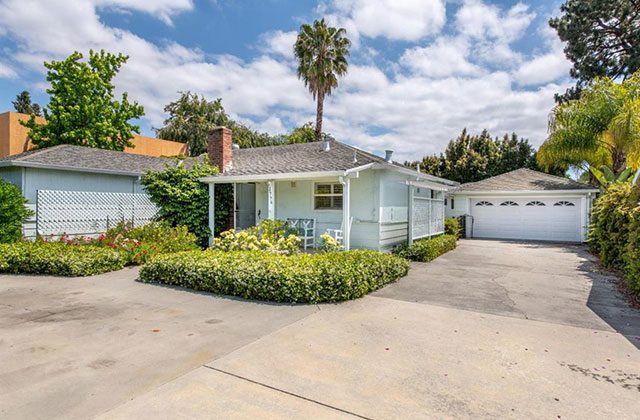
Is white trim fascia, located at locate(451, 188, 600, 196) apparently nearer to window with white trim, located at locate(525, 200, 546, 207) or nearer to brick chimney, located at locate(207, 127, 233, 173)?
window with white trim, located at locate(525, 200, 546, 207)

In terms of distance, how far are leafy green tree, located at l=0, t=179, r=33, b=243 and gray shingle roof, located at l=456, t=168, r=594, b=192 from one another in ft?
64.7

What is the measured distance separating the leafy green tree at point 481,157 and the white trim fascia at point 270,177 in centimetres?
1883

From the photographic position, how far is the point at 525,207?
19453mm

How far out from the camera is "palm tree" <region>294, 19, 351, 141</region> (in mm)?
25469

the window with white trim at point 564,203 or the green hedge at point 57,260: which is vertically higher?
the window with white trim at point 564,203

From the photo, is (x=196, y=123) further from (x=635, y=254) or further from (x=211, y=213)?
(x=635, y=254)

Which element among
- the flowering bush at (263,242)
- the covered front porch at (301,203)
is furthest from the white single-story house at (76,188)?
the flowering bush at (263,242)

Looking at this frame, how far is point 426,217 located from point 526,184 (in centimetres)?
922

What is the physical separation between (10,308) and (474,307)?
819 centimetres

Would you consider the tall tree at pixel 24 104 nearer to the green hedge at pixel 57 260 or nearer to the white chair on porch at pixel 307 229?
the green hedge at pixel 57 260

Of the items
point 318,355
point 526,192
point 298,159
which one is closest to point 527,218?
point 526,192

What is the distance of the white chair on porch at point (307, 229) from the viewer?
12.6 metres

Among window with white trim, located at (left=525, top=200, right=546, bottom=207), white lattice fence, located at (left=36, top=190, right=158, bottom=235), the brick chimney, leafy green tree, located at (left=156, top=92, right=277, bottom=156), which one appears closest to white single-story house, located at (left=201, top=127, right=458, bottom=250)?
the brick chimney

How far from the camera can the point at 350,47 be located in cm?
2617
